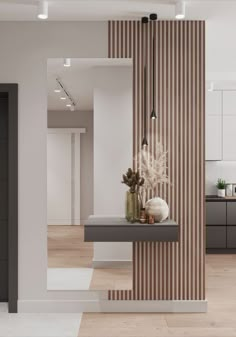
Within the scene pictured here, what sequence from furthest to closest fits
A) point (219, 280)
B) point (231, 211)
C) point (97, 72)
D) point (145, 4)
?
point (231, 211) < point (219, 280) < point (97, 72) < point (145, 4)

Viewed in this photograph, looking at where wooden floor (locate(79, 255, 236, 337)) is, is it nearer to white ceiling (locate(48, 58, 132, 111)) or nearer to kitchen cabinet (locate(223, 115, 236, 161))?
white ceiling (locate(48, 58, 132, 111))

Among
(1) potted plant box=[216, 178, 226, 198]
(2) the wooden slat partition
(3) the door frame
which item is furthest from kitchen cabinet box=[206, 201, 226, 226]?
(3) the door frame

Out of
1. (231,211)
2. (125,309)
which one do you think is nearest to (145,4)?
(125,309)

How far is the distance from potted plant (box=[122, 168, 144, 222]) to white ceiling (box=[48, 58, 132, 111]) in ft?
2.32

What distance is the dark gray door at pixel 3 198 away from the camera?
482 cm

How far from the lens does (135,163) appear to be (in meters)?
4.42

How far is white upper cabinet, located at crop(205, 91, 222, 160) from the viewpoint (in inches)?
309

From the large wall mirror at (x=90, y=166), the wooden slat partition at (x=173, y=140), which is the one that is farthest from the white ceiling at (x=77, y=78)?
the wooden slat partition at (x=173, y=140)

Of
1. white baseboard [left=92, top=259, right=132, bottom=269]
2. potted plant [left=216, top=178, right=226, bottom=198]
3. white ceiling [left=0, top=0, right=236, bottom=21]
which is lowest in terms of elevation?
white baseboard [left=92, top=259, right=132, bottom=269]

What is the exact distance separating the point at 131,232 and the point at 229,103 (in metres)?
4.42

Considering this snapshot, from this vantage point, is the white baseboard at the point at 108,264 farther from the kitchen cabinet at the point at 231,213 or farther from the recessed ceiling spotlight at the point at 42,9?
the kitchen cabinet at the point at 231,213

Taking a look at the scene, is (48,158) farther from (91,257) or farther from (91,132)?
(91,257)

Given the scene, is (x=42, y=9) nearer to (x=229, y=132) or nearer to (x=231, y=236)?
(x=229, y=132)

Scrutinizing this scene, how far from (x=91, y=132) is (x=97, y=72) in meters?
0.54
